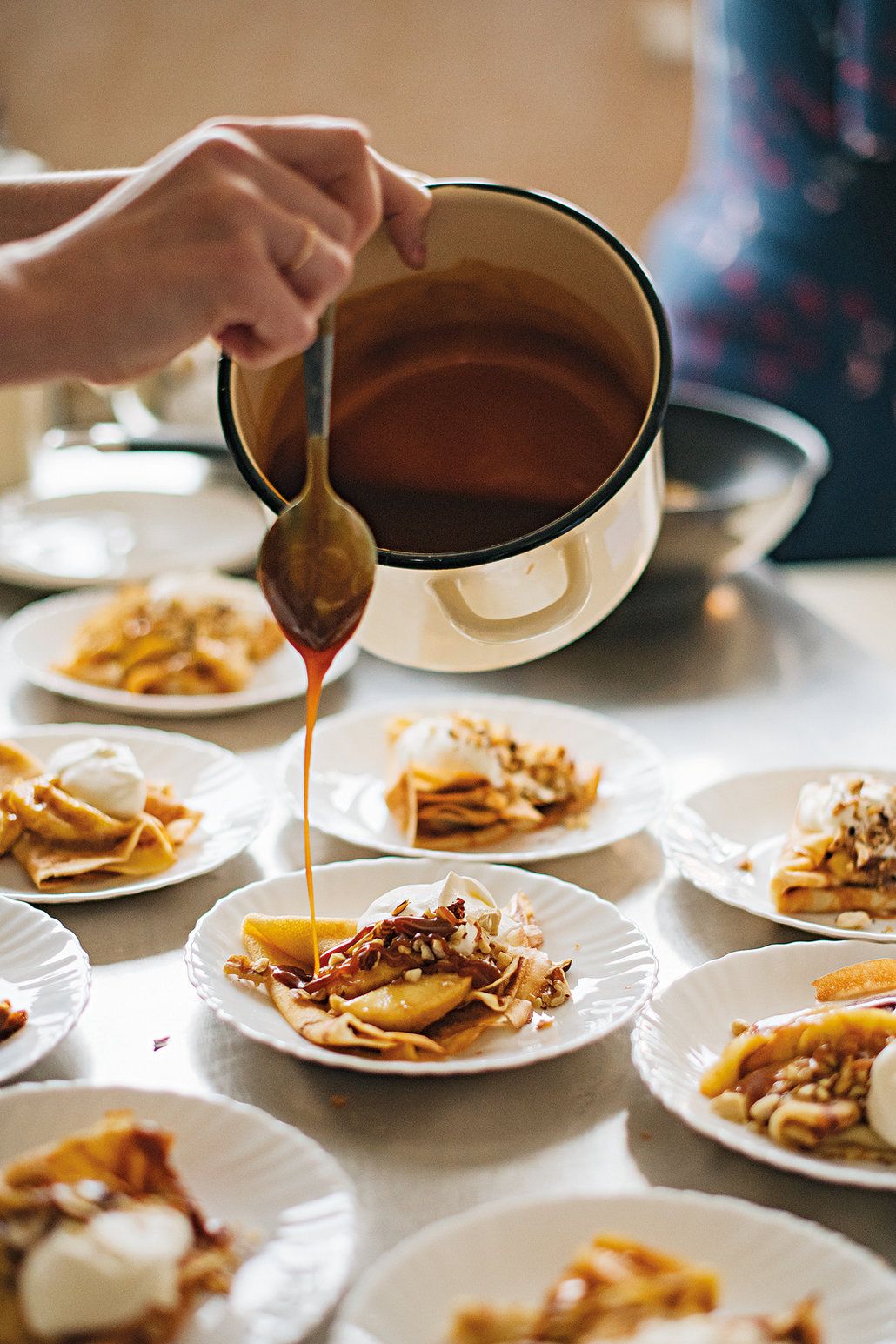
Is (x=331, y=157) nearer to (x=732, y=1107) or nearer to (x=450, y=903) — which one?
(x=450, y=903)


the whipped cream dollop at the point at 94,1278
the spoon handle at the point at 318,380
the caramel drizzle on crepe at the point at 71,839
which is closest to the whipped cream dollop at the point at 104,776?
the caramel drizzle on crepe at the point at 71,839

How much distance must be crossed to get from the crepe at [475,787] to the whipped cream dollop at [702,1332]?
28.0 inches

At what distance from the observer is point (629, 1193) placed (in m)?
0.82

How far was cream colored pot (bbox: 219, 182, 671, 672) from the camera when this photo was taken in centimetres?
105

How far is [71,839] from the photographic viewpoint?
1306mm

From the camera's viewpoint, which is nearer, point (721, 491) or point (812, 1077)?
point (812, 1077)

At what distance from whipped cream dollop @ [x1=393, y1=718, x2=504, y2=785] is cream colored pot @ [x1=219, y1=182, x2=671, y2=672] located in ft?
0.94

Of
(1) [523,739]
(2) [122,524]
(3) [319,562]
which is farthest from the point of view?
(2) [122,524]

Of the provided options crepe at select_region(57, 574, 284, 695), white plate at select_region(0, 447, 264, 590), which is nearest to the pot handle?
crepe at select_region(57, 574, 284, 695)

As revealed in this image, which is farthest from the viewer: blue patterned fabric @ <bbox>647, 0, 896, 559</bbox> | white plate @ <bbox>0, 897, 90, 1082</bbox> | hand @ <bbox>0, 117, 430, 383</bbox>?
blue patterned fabric @ <bbox>647, 0, 896, 559</bbox>

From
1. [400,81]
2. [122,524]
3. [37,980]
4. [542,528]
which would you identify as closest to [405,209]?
[542,528]

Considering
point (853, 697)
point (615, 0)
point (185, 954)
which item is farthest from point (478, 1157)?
point (615, 0)

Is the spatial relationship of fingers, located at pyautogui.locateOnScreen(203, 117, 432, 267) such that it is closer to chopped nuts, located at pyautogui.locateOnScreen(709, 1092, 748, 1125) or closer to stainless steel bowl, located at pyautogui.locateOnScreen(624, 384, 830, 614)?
chopped nuts, located at pyautogui.locateOnScreen(709, 1092, 748, 1125)

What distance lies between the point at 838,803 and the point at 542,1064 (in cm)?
45
